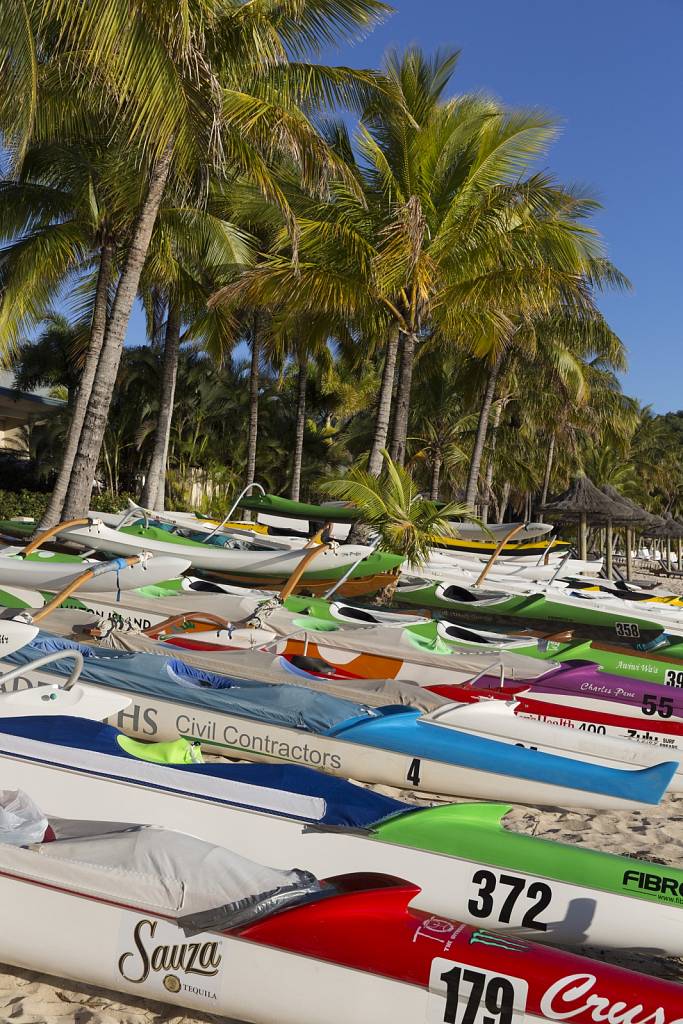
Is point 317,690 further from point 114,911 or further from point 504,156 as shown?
point 504,156

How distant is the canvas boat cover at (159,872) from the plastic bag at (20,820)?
0.45 ft

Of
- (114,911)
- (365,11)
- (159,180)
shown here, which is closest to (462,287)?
(365,11)

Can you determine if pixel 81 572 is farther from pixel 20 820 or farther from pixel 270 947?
pixel 270 947

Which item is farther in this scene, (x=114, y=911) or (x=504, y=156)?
(x=504, y=156)

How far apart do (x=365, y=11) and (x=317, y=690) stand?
9761 millimetres

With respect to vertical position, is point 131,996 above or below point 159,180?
below

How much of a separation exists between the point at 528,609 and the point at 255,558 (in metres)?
3.87

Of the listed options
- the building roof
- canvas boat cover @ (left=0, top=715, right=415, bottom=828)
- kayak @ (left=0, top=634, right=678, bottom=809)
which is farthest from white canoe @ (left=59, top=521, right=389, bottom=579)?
the building roof

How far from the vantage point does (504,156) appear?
14961 millimetres

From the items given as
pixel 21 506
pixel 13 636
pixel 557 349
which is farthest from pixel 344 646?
pixel 557 349

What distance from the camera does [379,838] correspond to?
3.60 m

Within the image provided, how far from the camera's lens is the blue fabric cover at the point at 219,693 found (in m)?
5.40

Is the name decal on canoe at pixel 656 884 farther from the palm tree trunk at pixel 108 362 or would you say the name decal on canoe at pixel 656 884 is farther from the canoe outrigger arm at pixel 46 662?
the palm tree trunk at pixel 108 362

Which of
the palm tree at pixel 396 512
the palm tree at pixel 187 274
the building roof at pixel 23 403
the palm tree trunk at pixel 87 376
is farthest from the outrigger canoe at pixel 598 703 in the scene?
the building roof at pixel 23 403
